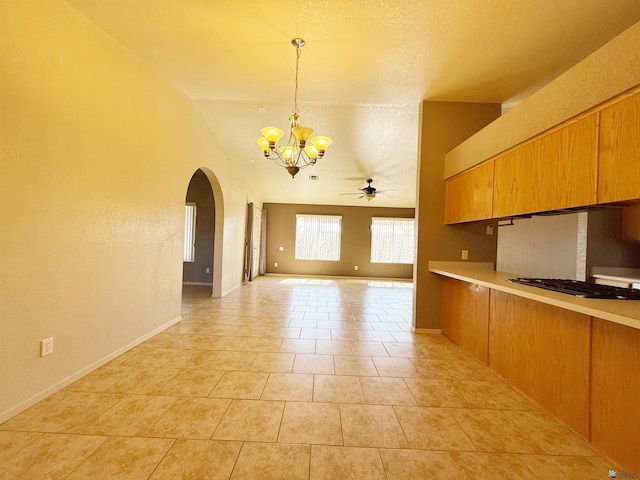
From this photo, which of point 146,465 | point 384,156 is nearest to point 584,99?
point 146,465

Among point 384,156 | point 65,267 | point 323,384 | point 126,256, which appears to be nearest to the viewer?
point 65,267

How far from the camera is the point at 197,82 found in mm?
3373

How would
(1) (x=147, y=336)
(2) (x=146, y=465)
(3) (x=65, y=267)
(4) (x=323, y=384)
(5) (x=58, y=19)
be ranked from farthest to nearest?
(1) (x=147, y=336) < (4) (x=323, y=384) < (3) (x=65, y=267) < (5) (x=58, y=19) < (2) (x=146, y=465)

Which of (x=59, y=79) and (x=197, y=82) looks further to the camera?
(x=197, y=82)

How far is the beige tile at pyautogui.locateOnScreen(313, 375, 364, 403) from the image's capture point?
2146mm

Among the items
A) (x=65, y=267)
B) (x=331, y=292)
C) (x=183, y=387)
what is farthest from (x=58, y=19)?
(x=331, y=292)

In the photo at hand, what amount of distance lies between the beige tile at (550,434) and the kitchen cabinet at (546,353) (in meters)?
0.06

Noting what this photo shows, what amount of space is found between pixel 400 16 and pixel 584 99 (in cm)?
142

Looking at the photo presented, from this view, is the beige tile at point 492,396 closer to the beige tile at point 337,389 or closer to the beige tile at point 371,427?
the beige tile at point 371,427

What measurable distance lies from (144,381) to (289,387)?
3.90ft

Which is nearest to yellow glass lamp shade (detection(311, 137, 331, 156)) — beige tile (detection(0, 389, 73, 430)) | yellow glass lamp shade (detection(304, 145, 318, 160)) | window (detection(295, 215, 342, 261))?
yellow glass lamp shade (detection(304, 145, 318, 160))

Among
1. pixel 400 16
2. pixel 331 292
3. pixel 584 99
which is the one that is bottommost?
pixel 331 292

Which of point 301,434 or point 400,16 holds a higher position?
point 400,16

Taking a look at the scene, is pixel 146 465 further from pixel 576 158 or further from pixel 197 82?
pixel 197 82
